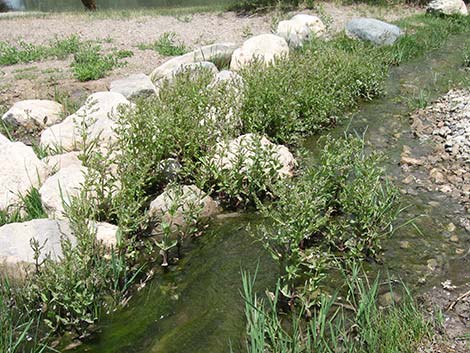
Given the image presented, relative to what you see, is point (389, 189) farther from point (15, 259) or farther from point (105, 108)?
point (105, 108)

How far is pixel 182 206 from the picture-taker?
555 cm

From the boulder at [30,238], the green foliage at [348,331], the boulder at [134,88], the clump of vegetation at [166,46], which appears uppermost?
the boulder at [134,88]

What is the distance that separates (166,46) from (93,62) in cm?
Result: 185

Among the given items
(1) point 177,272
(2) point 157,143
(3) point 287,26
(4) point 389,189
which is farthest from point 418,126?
(3) point 287,26

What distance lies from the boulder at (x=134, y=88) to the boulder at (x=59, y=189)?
2.96 metres

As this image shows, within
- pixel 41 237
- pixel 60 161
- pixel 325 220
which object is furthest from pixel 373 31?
pixel 41 237

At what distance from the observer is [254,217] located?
611cm

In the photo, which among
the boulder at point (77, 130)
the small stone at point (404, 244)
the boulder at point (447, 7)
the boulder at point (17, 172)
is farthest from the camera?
the boulder at point (447, 7)

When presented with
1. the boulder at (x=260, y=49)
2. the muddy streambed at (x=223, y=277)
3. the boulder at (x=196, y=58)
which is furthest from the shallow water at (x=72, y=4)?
the muddy streambed at (x=223, y=277)

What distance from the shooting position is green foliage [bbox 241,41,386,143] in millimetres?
7426

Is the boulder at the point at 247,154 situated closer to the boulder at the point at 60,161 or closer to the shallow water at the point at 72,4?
the boulder at the point at 60,161

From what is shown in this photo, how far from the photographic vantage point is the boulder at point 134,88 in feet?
28.7

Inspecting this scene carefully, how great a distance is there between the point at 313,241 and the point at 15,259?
2.74 metres

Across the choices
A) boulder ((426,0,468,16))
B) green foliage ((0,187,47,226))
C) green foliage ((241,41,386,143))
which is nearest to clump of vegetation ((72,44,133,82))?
green foliage ((241,41,386,143))
